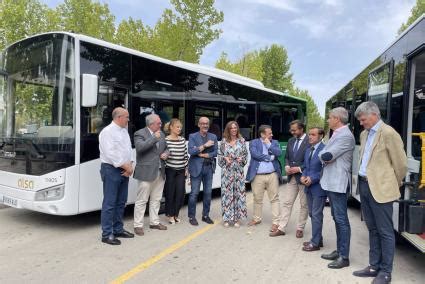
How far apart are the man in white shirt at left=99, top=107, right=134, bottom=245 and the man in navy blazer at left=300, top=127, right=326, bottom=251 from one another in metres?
2.57

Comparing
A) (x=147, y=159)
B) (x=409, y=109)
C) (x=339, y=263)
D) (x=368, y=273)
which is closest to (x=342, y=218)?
(x=339, y=263)

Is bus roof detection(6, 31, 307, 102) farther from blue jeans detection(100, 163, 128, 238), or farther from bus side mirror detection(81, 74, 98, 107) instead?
blue jeans detection(100, 163, 128, 238)

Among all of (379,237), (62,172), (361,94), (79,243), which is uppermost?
(361,94)

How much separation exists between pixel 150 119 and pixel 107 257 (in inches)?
88.2

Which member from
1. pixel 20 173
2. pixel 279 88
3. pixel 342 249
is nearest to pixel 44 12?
pixel 20 173

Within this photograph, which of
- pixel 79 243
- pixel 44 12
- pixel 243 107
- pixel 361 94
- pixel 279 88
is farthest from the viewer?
pixel 279 88

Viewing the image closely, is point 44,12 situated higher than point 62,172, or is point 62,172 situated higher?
point 44,12

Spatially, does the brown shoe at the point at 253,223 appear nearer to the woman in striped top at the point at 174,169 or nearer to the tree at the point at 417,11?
the woman in striped top at the point at 174,169

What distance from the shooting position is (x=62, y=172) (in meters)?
5.98

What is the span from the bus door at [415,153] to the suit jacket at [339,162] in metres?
0.71

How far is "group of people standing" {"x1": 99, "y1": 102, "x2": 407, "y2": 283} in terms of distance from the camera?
171 inches

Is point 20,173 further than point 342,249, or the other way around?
point 20,173

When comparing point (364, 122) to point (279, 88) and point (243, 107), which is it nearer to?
point (243, 107)

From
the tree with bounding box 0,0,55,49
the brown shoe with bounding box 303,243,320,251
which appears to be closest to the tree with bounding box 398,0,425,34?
the tree with bounding box 0,0,55,49
